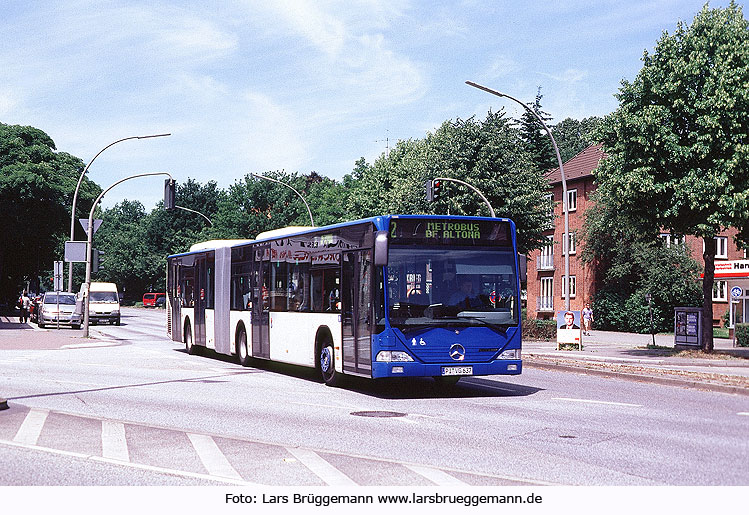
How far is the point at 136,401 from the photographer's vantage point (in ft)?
45.4

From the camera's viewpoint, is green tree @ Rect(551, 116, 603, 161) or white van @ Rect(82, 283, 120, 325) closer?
white van @ Rect(82, 283, 120, 325)

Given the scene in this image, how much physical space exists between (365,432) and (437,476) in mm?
2979

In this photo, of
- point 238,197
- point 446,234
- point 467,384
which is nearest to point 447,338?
point 446,234

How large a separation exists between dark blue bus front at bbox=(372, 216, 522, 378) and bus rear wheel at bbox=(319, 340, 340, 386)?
7.37ft

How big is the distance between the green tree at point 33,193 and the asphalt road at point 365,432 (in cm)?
3156

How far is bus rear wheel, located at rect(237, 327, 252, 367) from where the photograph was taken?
21.6m

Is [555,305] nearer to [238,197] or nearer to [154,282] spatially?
[238,197]

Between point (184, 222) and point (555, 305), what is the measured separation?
51451 mm

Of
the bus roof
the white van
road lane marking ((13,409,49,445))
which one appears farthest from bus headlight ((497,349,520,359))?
the white van

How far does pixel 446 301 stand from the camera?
14258 millimetres

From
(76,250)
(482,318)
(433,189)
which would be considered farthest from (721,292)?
(482,318)

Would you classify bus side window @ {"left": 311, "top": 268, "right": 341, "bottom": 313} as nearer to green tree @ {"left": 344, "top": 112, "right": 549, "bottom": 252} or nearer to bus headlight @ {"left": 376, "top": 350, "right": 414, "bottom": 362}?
bus headlight @ {"left": 376, "top": 350, "right": 414, "bottom": 362}

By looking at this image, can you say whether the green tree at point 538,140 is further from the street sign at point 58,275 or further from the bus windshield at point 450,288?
the bus windshield at point 450,288

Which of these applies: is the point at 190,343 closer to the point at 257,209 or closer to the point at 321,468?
the point at 321,468
